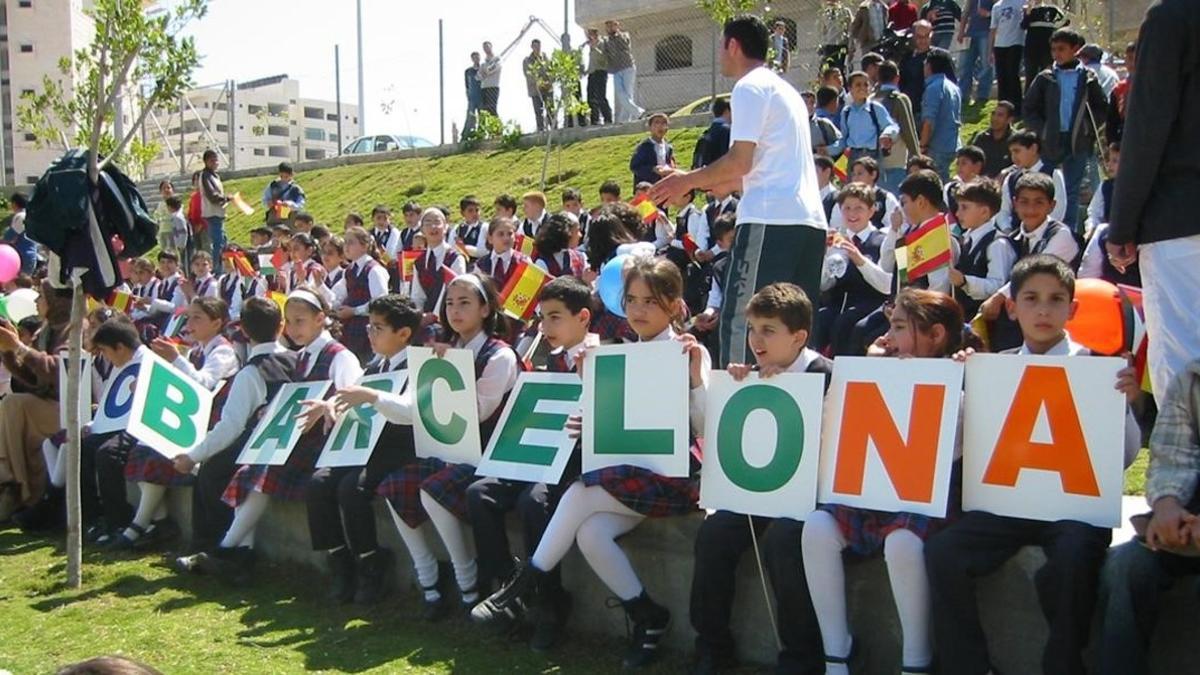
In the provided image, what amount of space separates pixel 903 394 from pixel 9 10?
73.2m

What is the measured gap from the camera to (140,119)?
267 inches

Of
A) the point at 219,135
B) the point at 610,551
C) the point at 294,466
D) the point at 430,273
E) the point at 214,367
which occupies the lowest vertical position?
the point at 610,551

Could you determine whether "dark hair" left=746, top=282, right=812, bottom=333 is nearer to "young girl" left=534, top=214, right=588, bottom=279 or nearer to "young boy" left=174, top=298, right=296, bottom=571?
"young boy" left=174, top=298, right=296, bottom=571

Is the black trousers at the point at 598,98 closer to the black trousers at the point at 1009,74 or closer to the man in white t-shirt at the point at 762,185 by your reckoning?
the black trousers at the point at 1009,74

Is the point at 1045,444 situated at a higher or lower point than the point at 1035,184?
lower

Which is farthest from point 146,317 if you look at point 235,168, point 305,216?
point 235,168

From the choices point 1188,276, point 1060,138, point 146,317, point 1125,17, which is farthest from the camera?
point 1125,17

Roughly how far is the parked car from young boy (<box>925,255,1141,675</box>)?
23.6m

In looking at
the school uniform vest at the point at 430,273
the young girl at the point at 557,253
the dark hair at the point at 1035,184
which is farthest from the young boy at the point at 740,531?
the school uniform vest at the point at 430,273

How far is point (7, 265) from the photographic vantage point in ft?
48.4

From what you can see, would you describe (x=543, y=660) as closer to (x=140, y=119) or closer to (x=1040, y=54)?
(x=140, y=119)

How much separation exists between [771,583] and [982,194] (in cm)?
372

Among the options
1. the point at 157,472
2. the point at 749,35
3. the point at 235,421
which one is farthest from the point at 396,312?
the point at 749,35

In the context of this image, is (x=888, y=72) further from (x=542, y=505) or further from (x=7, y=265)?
(x=7, y=265)
